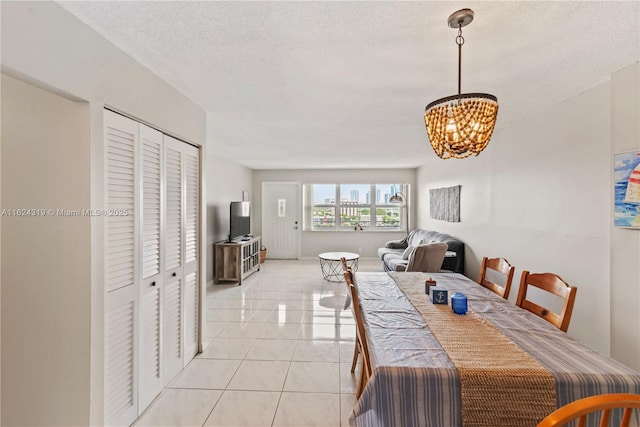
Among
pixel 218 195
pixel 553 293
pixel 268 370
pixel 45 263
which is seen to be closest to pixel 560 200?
pixel 553 293

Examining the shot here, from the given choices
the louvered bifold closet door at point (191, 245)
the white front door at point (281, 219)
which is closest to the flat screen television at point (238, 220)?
the white front door at point (281, 219)

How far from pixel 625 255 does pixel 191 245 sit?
3.34 meters

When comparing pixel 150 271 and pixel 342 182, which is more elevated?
pixel 342 182

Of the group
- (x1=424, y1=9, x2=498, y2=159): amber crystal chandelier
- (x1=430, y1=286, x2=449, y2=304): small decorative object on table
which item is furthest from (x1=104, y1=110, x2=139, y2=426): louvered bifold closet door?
(x1=430, y1=286, x2=449, y2=304): small decorative object on table

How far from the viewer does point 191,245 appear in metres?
2.59

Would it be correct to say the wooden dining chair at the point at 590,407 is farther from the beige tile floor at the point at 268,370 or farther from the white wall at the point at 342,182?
the white wall at the point at 342,182

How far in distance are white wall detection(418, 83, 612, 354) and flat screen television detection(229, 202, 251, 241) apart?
411 centimetres

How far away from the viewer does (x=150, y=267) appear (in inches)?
79.8

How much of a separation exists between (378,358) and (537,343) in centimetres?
81

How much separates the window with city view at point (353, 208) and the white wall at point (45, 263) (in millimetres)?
6057

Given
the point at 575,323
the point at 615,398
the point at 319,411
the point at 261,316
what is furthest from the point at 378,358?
the point at 261,316

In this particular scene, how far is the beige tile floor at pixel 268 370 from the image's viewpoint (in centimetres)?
196

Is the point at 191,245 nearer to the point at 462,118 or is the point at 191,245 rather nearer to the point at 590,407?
the point at 462,118

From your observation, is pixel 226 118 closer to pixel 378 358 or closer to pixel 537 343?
pixel 378 358
